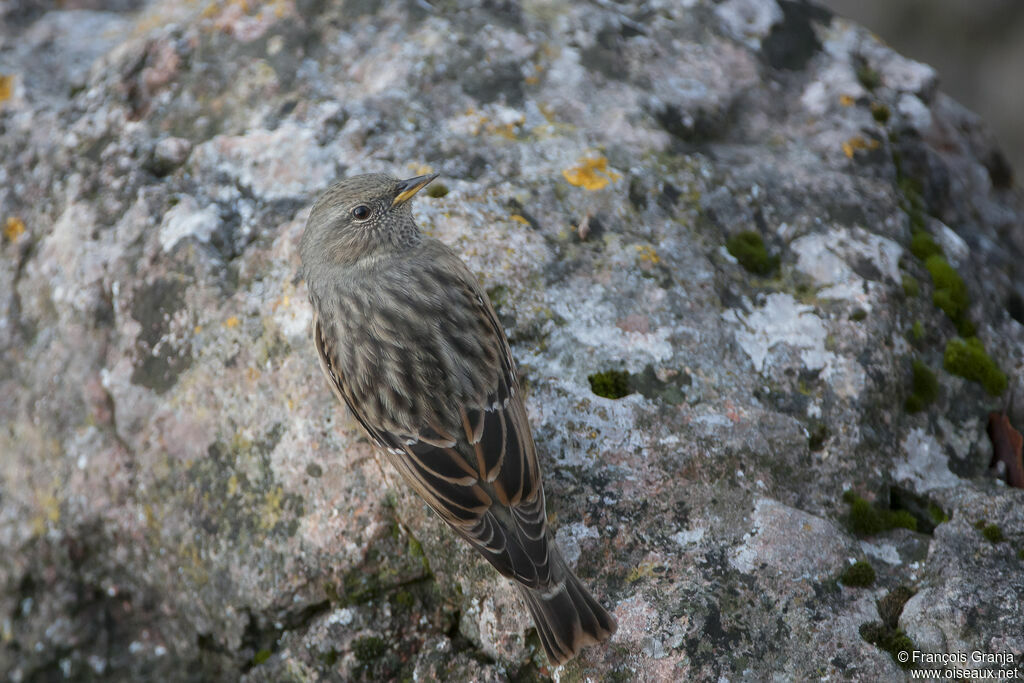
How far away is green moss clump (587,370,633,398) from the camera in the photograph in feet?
13.1

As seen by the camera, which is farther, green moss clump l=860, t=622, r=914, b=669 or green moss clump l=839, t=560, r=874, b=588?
green moss clump l=839, t=560, r=874, b=588

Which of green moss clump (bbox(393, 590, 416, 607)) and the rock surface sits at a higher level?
the rock surface

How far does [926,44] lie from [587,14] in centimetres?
666

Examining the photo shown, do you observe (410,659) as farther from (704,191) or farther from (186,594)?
(704,191)

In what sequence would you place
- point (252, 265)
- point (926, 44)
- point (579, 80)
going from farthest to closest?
point (926, 44) < point (579, 80) < point (252, 265)

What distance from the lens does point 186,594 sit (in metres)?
4.09

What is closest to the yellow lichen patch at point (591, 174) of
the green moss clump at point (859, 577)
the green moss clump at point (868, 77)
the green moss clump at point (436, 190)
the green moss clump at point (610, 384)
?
the green moss clump at point (436, 190)

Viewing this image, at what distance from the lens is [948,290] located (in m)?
4.46

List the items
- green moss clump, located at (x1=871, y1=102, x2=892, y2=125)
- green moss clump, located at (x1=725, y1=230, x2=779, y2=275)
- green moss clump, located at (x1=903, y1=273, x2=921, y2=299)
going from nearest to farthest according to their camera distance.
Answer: green moss clump, located at (x1=903, y1=273, x2=921, y2=299) < green moss clump, located at (x1=725, y1=230, x2=779, y2=275) < green moss clump, located at (x1=871, y1=102, x2=892, y2=125)

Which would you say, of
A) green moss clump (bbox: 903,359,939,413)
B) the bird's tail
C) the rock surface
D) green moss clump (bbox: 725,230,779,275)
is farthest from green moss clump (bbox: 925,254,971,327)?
the bird's tail

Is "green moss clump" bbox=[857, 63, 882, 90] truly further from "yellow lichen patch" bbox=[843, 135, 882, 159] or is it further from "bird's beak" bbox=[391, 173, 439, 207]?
"bird's beak" bbox=[391, 173, 439, 207]

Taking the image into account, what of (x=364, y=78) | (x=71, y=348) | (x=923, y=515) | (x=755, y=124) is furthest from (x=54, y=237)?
(x=923, y=515)

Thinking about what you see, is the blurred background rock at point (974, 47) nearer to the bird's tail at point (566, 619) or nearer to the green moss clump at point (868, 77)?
the green moss clump at point (868, 77)

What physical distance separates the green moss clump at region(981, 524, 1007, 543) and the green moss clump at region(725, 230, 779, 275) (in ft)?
5.46
